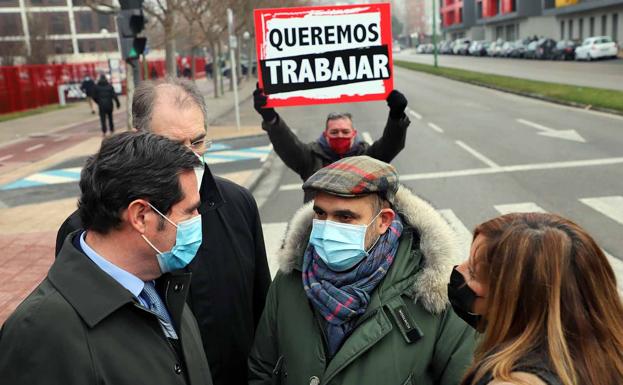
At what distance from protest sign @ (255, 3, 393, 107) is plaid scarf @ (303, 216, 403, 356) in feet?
7.39

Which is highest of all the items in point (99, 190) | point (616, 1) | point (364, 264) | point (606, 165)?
point (616, 1)

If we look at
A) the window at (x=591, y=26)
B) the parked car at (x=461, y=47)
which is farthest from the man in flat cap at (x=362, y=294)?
the parked car at (x=461, y=47)

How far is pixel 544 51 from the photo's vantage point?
164ft

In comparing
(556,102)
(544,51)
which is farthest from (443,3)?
(556,102)

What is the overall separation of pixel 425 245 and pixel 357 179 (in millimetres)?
387

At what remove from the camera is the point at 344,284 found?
2.53 meters

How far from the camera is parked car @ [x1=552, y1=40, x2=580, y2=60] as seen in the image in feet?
149

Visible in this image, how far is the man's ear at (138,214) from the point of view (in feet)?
6.25

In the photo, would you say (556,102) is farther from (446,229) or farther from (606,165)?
(446,229)

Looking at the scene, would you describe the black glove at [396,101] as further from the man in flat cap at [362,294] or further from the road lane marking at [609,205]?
the road lane marking at [609,205]

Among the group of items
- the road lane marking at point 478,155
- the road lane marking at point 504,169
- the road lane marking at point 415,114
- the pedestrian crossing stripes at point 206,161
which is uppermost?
the road lane marking at point 415,114

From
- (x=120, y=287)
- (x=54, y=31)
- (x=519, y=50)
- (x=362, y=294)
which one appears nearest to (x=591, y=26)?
(x=519, y=50)

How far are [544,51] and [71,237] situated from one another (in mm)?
53280

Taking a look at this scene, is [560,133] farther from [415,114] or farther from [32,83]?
[32,83]
